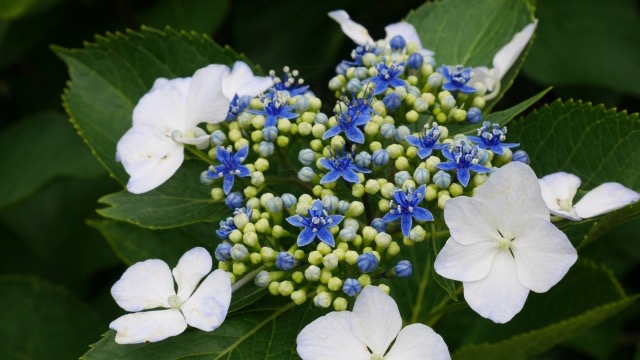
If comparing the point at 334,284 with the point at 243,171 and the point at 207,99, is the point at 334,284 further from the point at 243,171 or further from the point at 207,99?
the point at 207,99

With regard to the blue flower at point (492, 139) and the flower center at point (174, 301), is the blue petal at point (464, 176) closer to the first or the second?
the blue flower at point (492, 139)

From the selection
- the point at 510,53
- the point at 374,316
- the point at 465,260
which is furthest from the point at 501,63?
the point at 374,316

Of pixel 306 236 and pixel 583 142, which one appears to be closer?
pixel 306 236

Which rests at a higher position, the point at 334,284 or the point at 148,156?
the point at 148,156

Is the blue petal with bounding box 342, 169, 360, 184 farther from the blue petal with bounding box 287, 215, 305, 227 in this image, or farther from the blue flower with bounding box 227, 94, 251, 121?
the blue flower with bounding box 227, 94, 251, 121

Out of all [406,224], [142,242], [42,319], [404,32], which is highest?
[404,32]

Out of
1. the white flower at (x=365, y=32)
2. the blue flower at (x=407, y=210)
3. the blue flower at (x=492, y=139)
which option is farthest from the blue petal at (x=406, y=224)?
the white flower at (x=365, y=32)

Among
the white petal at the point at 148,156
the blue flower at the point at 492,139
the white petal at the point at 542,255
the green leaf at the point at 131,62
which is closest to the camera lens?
the white petal at the point at 542,255
